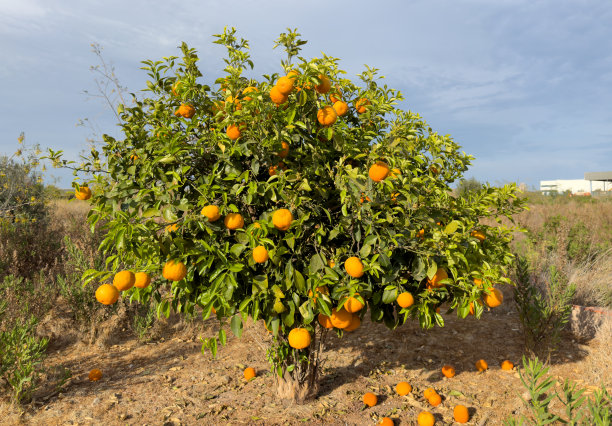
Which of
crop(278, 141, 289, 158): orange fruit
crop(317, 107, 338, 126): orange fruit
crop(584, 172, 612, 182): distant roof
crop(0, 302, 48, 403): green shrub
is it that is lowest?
crop(0, 302, 48, 403): green shrub

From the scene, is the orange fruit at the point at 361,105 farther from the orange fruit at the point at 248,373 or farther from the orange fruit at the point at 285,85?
the orange fruit at the point at 248,373

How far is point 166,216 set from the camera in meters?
2.11

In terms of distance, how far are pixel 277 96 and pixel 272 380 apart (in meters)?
2.59

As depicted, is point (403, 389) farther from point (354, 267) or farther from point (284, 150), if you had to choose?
point (284, 150)

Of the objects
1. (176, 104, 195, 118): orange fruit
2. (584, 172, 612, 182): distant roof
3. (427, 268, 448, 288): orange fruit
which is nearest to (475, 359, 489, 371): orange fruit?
(427, 268, 448, 288): orange fruit

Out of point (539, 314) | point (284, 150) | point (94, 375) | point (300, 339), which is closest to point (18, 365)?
point (94, 375)

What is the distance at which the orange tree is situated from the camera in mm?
2254

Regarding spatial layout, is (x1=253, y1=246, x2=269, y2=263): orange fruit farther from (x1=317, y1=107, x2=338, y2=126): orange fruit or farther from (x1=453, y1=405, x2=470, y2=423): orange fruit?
(x1=453, y1=405, x2=470, y2=423): orange fruit

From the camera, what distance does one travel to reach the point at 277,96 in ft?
7.43

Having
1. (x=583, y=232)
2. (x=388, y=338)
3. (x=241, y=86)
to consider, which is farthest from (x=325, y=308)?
(x=583, y=232)

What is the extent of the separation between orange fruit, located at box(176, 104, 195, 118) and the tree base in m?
2.11

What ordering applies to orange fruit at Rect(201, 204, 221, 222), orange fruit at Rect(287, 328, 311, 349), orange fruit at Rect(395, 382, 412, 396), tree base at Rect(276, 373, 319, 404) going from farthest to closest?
orange fruit at Rect(395, 382, 412, 396) → tree base at Rect(276, 373, 319, 404) → orange fruit at Rect(287, 328, 311, 349) → orange fruit at Rect(201, 204, 221, 222)

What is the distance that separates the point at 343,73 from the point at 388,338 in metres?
3.18

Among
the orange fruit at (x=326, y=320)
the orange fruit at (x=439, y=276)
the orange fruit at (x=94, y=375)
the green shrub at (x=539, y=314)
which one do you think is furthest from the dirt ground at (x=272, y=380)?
the orange fruit at (x=439, y=276)
